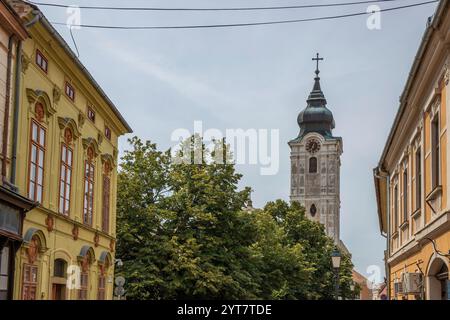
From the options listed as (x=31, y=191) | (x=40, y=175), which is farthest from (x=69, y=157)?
(x=31, y=191)

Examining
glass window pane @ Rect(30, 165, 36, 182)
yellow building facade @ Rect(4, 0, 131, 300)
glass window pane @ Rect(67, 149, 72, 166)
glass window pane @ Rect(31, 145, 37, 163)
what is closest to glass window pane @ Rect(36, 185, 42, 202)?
yellow building facade @ Rect(4, 0, 131, 300)

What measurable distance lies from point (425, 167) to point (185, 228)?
65.7 feet

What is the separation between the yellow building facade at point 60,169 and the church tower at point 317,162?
9223 centimetres

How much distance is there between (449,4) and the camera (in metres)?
10.3

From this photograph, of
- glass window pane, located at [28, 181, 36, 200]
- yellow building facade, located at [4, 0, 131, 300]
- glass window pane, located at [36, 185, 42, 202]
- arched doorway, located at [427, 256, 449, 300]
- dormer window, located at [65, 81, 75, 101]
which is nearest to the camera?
arched doorway, located at [427, 256, 449, 300]

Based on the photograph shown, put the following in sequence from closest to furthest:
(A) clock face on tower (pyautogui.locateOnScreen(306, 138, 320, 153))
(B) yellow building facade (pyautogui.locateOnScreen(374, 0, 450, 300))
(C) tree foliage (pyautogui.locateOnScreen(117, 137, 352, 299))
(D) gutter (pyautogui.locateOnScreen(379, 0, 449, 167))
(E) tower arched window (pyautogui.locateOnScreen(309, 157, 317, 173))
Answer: (D) gutter (pyautogui.locateOnScreen(379, 0, 449, 167))
(B) yellow building facade (pyautogui.locateOnScreen(374, 0, 450, 300))
(C) tree foliage (pyautogui.locateOnScreen(117, 137, 352, 299))
(A) clock face on tower (pyautogui.locateOnScreen(306, 138, 320, 153))
(E) tower arched window (pyautogui.locateOnScreen(309, 157, 317, 173))

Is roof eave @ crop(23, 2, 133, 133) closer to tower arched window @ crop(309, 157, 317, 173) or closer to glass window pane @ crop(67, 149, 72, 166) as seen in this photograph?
glass window pane @ crop(67, 149, 72, 166)

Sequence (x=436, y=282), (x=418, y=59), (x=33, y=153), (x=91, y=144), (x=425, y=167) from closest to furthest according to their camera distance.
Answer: (x=418, y=59)
(x=425, y=167)
(x=436, y=282)
(x=33, y=153)
(x=91, y=144)

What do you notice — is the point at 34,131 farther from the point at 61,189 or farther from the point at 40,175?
the point at 61,189

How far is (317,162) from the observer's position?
117875 millimetres

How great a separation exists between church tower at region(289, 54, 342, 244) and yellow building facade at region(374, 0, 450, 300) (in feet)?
311

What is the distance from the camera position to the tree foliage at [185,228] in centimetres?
3150

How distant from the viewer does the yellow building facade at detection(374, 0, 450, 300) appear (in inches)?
462
